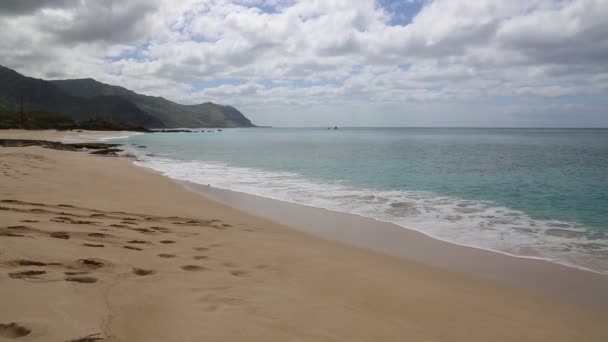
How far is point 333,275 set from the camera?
15.8 feet

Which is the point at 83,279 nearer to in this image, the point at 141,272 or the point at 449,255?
the point at 141,272

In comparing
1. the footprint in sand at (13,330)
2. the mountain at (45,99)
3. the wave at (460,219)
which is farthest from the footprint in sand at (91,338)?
the mountain at (45,99)

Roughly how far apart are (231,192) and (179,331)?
10.9 m

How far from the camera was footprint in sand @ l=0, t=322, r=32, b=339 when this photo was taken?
2.35 meters

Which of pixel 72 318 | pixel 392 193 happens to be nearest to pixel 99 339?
pixel 72 318

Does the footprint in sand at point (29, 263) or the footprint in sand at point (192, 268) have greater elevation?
the footprint in sand at point (29, 263)

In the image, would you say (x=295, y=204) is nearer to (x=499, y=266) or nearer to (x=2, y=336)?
(x=499, y=266)

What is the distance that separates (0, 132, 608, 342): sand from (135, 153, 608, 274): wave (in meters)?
2.57

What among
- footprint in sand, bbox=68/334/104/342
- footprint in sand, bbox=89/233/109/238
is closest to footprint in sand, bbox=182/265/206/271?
footprint in sand, bbox=89/233/109/238

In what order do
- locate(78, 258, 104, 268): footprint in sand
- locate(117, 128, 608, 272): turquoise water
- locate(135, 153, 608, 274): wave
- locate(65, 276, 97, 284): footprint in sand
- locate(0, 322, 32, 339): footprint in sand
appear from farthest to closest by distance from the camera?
1. locate(117, 128, 608, 272): turquoise water
2. locate(135, 153, 608, 274): wave
3. locate(78, 258, 104, 268): footprint in sand
4. locate(65, 276, 97, 284): footprint in sand
5. locate(0, 322, 32, 339): footprint in sand

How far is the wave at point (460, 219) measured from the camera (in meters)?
7.22

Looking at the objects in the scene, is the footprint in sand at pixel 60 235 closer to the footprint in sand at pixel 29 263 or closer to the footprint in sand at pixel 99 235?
the footprint in sand at pixel 99 235

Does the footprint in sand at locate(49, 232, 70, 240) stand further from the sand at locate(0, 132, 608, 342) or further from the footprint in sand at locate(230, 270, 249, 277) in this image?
the footprint in sand at locate(230, 270, 249, 277)

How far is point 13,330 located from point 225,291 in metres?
1.80
